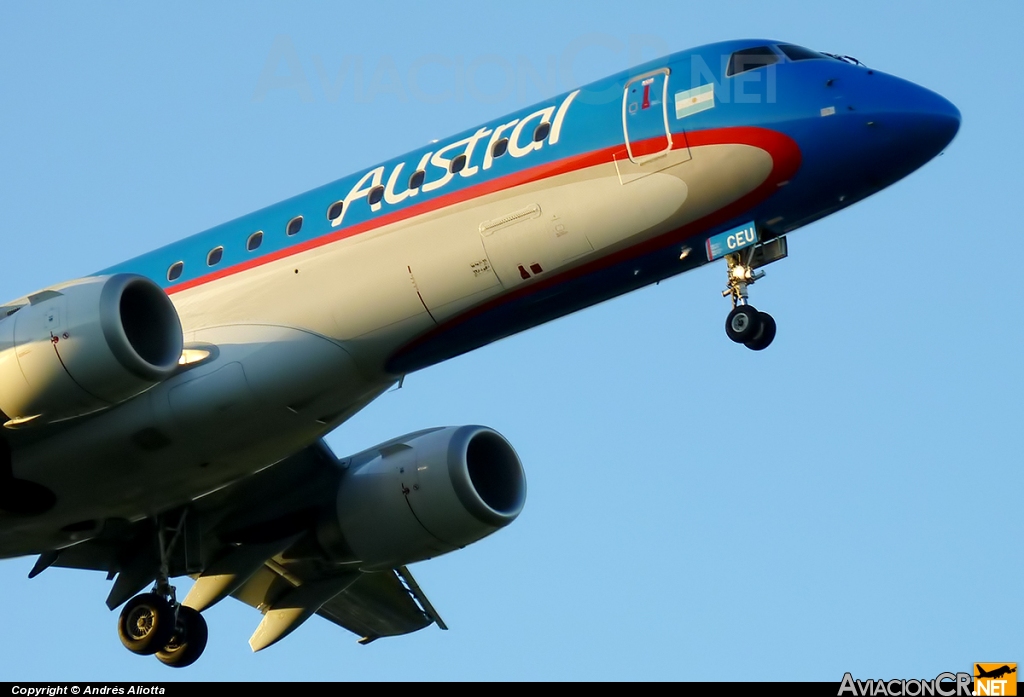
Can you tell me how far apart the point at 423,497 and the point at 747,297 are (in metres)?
5.54

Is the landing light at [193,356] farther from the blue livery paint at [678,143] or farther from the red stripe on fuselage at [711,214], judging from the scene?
the red stripe on fuselage at [711,214]

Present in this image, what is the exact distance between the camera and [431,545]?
80.7 ft

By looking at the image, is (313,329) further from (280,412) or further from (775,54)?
(775,54)

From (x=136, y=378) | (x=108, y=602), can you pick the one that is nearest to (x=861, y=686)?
(x=136, y=378)

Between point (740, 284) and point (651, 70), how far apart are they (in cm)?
280

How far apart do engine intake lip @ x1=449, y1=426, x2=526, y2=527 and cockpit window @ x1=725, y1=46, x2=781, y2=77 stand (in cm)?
622

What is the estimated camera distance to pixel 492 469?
81.9 ft

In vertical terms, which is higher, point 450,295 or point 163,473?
point 450,295

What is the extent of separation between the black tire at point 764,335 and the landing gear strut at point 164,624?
7931mm

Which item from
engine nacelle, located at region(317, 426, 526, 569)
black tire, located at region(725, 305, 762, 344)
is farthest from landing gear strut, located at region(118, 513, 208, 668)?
black tire, located at region(725, 305, 762, 344)

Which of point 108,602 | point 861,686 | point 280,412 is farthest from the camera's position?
point 108,602

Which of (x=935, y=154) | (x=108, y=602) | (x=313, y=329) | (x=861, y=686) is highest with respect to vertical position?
(x=935, y=154)

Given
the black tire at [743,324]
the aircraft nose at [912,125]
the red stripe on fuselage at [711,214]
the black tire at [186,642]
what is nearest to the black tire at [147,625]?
the black tire at [186,642]

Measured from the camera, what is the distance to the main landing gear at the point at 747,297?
21.1 m
